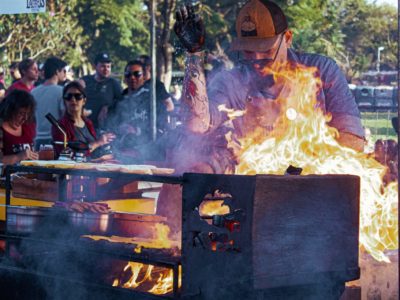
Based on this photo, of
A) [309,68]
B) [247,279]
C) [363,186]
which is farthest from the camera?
[309,68]

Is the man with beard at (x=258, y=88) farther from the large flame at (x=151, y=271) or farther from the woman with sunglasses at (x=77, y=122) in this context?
the woman with sunglasses at (x=77, y=122)

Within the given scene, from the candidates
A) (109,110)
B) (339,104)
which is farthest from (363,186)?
(109,110)

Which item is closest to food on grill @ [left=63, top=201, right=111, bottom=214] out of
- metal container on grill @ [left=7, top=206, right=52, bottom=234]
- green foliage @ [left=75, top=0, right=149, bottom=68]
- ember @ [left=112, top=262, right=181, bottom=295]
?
metal container on grill @ [left=7, top=206, right=52, bottom=234]

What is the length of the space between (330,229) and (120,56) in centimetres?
3885

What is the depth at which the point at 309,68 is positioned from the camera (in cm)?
434

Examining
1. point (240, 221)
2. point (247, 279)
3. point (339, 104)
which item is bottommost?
point (247, 279)

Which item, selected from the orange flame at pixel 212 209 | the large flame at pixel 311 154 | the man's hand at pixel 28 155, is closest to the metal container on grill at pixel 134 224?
the orange flame at pixel 212 209

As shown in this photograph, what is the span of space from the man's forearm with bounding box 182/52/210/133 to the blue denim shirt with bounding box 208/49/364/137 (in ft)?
0.51

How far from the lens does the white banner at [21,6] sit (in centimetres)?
503

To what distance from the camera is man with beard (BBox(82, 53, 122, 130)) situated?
991cm

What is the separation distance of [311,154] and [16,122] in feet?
11.7

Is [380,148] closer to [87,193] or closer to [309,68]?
[309,68]

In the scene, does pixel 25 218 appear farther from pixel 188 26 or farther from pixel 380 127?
pixel 380 127

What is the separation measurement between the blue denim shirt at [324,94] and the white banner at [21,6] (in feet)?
4.67
